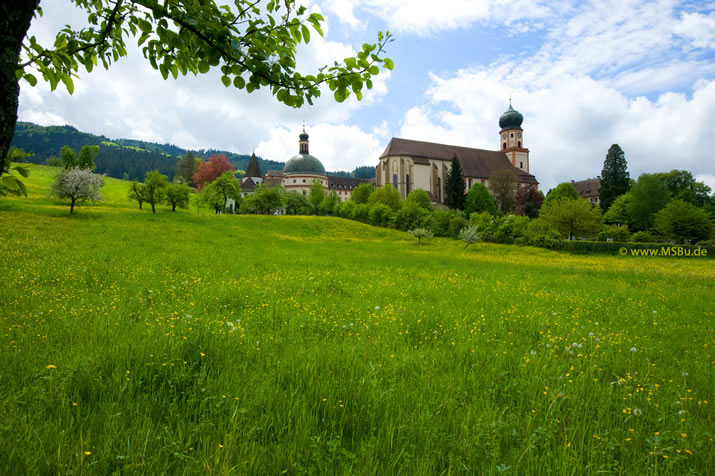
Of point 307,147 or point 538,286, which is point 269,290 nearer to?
point 538,286

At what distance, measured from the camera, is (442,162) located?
103312 millimetres

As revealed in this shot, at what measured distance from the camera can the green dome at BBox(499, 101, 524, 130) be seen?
118500 mm

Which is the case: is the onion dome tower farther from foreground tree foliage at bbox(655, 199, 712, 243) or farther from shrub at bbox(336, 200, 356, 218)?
foreground tree foliage at bbox(655, 199, 712, 243)

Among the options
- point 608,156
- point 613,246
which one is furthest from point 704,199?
point 613,246

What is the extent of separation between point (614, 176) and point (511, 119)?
52.4 m

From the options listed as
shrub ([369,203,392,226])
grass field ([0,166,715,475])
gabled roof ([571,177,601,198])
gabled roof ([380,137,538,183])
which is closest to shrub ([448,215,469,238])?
shrub ([369,203,392,226])

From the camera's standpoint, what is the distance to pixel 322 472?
6.44 feet

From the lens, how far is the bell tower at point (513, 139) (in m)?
116

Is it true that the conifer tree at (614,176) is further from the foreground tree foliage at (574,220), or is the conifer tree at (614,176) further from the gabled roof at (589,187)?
the gabled roof at (589,187)

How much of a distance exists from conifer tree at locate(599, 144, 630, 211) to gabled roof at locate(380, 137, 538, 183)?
28799 millimetres

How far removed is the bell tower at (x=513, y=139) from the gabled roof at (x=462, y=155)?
2.83 meters

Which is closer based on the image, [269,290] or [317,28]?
[317,28]

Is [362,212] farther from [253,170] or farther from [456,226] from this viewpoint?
[253,170]

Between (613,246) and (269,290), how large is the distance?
48.1 m
